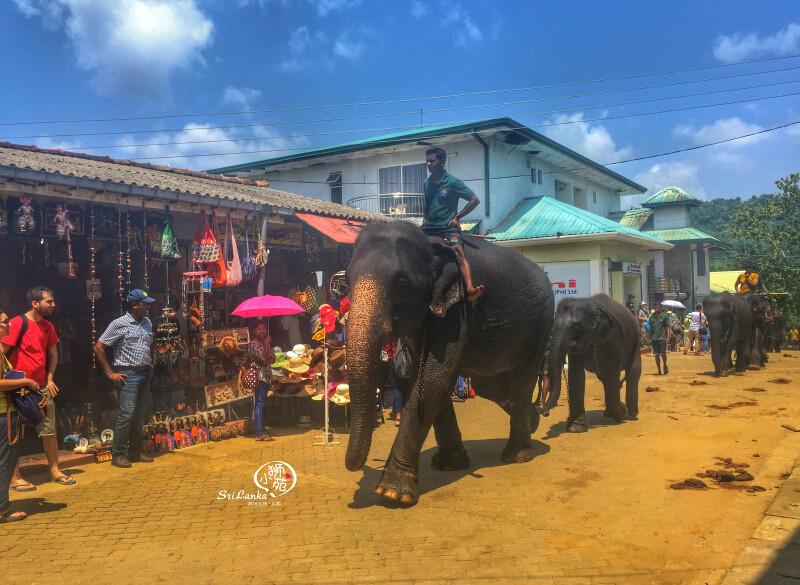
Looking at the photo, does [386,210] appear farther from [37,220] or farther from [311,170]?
[37,220]

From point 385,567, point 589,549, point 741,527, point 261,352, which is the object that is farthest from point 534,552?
point 261,352

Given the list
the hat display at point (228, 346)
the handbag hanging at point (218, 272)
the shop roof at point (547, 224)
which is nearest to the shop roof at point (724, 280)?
the shop roof at point (547, 224)

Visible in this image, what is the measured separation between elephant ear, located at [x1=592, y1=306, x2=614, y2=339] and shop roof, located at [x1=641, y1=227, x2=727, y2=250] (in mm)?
21892

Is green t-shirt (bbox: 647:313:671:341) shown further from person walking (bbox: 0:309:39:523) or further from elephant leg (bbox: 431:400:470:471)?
person walking (bbox: 0:309:39:523)

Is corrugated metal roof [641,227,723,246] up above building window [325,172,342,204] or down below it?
below

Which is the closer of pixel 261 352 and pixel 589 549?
pixel 589 549

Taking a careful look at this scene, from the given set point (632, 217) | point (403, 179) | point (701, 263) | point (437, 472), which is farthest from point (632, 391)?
point (701, 263)

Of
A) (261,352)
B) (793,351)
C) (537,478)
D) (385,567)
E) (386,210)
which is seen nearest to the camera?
(385,567)

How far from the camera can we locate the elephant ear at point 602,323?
8.97m

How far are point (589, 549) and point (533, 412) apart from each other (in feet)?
11.2

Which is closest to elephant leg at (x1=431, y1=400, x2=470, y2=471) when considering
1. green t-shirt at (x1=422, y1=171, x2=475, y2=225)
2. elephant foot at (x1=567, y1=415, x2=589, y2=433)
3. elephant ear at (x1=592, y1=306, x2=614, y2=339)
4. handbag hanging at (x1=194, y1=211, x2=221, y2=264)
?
green t-shirt at (x1=422, y1=171, x2=475, y2=225)

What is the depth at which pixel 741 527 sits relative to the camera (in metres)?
4.57

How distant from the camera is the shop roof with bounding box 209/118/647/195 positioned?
1838 centimetres

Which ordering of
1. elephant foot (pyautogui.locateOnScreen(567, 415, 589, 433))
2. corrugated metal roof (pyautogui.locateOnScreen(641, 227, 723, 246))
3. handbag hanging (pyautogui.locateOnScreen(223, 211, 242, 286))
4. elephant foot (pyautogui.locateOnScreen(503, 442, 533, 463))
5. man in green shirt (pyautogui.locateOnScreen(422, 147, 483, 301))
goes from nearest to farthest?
man in green shirt (pyautogui.locateOnScreen(422, 147, 483, 301)), elephant foot (pyautogui.locateOnScreen(503, 442, 533, 463)), elephant foot (pyautogui.locateOnScreen(567, 415, 589, 433)), handbag hanging (pyautogui.locateOnScreen(223, 211, 242, 286)), corrugated metal roof (pyautogui.locateOnScreen(641, 227, 723, 246))
